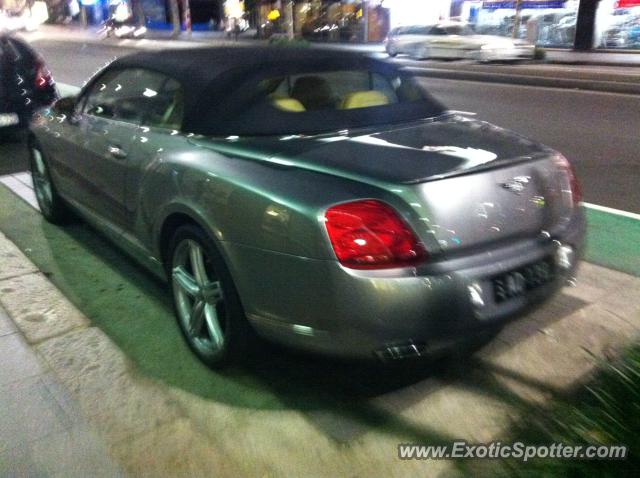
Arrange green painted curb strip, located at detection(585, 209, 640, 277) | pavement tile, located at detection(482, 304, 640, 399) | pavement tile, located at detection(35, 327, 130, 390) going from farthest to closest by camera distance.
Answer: green painted curb strip, located at detection(585, 209, 640, 277)
pavement tile, located at detection(35, 327, 130, 390)
pavement tile, located at detection(482, 304, 640, 399)

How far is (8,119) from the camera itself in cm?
859

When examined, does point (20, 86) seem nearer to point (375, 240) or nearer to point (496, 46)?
point (375, 240)

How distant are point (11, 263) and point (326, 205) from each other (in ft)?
10.4

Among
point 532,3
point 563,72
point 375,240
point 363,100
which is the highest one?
point 363,100

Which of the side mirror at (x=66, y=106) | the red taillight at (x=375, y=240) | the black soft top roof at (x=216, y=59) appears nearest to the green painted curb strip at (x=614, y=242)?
the black soft top roof at (x=216, y=59)

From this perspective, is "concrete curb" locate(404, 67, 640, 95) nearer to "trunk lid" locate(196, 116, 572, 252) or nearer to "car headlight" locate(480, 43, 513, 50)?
"car headlight" locate(480, 43, 513, 50)

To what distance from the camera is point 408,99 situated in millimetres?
4016

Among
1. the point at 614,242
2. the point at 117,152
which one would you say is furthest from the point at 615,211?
the point at 117,152

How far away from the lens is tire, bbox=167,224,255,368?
2992 millimetres

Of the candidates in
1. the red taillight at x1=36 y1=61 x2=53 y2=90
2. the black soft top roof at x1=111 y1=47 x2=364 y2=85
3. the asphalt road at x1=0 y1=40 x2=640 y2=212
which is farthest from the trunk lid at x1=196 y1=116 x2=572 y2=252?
the red taillight at x1=36 y1=61 x2=53 y2=90

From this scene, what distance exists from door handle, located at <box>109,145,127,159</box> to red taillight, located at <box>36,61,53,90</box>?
576 centimetres

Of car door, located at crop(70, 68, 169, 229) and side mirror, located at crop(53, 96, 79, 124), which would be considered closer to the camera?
car door, located at crop(70, 68, 169, 229)

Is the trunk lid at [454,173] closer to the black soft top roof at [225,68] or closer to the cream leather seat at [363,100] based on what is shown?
the black soft top roof at [225,68]

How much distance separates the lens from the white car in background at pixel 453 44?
21.7 metres
